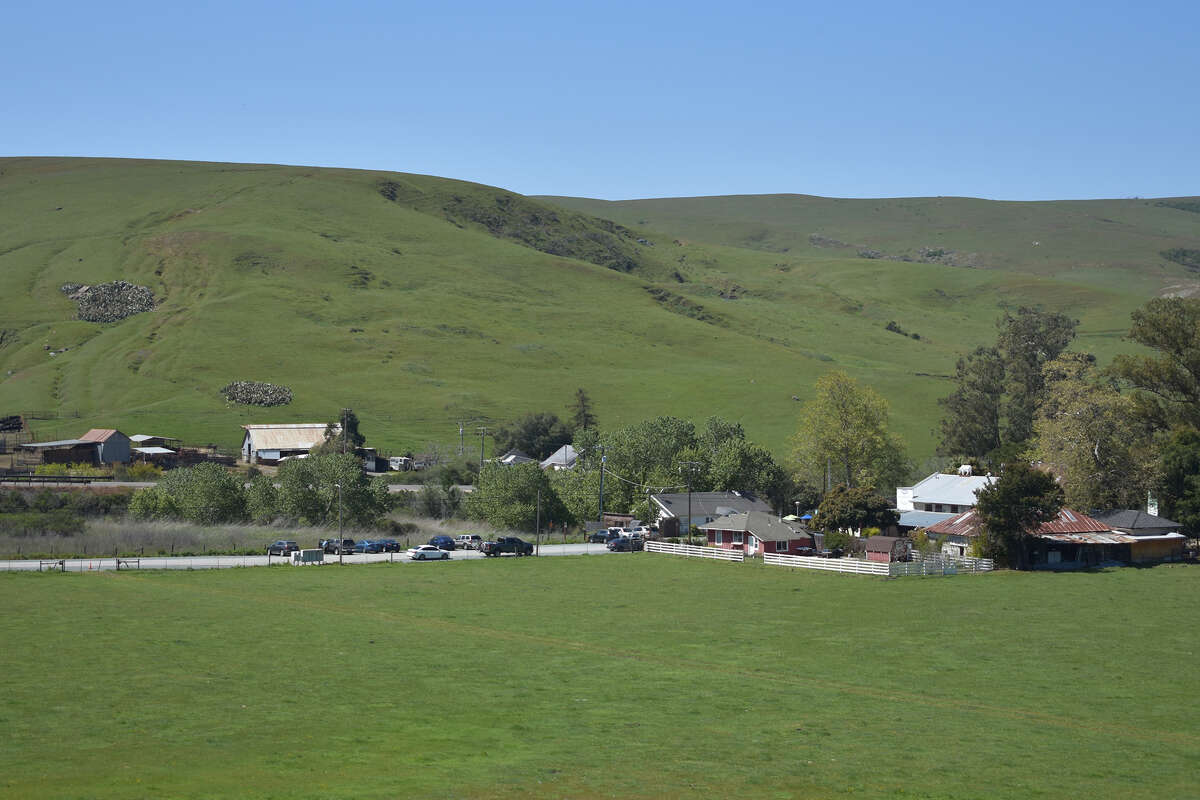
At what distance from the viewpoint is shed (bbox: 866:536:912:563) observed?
6962 centimetres

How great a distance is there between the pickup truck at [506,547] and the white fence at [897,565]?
1531cm

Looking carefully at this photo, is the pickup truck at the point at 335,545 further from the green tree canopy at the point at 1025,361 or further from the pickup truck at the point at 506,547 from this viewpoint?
the green tree canopy at the point at 1025,361

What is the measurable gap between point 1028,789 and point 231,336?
16676 cm

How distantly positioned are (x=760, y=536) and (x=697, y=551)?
13.9ft

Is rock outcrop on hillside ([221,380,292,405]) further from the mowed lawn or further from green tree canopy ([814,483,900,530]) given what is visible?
the mowed lawn

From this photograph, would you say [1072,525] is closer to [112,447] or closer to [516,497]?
[516,497]

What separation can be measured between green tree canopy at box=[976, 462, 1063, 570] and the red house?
11850 millimetres

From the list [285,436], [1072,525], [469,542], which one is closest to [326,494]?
[469,542]

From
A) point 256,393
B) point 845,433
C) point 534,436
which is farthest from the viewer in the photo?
point 256,393

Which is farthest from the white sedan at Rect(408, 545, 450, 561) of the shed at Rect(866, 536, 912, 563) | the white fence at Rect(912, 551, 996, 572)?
the white fence at Rect(912, 551, 996, 572)

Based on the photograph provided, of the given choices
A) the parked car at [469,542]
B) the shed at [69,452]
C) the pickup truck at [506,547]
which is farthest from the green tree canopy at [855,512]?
the shed at [69,452]

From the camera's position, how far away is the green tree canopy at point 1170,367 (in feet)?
283

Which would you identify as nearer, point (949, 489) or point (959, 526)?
point (959, 526)

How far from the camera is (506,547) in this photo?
240 ft
